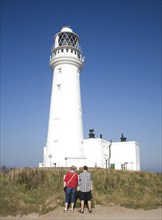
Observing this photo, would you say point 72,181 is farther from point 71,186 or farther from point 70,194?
point 70,194

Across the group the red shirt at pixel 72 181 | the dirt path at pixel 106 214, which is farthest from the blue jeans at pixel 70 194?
the dirt path at pixel 106 214

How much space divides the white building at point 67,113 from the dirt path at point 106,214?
1435 centimetres

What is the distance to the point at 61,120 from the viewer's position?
25656 millimetres

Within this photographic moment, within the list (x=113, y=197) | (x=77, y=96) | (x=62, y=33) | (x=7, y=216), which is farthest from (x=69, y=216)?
(x=62, y=33)

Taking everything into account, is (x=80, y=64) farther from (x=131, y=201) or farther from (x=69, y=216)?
(x=69, y=216)

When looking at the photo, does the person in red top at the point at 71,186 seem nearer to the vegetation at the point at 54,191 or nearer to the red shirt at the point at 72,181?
the red shirt at the point at 72,181

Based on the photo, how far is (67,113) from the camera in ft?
84.5

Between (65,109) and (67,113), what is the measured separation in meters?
0.48

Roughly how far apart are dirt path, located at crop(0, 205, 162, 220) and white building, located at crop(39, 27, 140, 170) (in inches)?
565

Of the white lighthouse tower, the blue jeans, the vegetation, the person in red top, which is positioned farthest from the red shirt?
the white lighthouse tower

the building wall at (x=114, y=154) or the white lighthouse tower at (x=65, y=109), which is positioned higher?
the white lighthouse tower at (x=65, y=109)

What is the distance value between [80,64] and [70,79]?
271 centimetres

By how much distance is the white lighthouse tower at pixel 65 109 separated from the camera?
82.8 ft

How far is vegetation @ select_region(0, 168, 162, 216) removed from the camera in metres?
9.84
